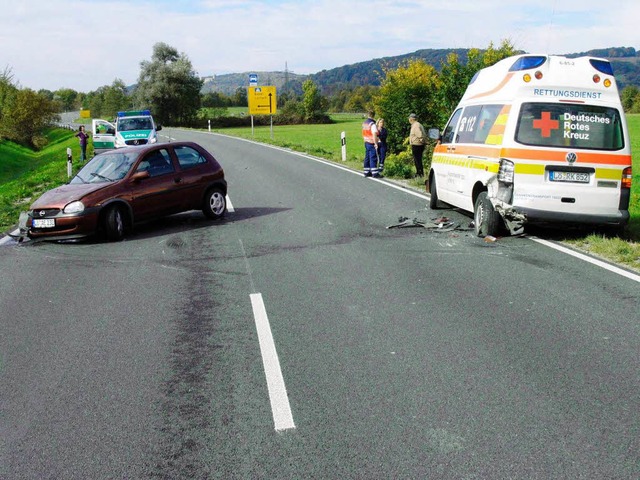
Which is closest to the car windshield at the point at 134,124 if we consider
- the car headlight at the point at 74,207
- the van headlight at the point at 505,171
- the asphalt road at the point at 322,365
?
the car headlight at the point at 74,207

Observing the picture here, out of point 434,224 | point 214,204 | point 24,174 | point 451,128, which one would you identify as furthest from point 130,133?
point 434,224

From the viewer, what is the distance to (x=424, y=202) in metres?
14.3

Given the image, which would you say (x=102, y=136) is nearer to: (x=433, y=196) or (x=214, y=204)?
(x=214, y=204)

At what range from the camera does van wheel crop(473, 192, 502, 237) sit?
10156 millimetres

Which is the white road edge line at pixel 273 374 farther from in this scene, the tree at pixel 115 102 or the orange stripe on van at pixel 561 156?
the tree at pixel 115 102

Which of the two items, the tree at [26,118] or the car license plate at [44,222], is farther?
the tree at [26,118]

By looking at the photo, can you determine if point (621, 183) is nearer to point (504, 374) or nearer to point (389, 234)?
point (389, 234)

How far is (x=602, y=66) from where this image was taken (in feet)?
32.9

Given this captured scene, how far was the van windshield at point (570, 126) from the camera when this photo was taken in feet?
31.7

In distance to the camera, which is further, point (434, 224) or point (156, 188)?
point (156, 188)

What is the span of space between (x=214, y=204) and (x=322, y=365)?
27.3 ft

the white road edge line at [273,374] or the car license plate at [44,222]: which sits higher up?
the car license plate at [44,222]

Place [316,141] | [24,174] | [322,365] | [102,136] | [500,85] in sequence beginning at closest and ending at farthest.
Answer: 1. [322,365]
2. [500,85]
3. [102,136]
4. [24,174]
5. [316,141]

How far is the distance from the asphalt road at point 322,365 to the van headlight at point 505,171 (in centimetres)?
96
